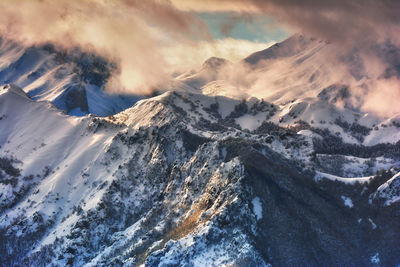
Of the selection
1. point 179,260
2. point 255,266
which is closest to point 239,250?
point 255,266

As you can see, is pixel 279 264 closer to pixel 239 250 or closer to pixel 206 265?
pixel 239 250

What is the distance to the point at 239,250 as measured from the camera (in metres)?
196

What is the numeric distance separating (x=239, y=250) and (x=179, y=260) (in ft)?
86.5

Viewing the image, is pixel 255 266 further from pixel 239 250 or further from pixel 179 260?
pixel 179 260

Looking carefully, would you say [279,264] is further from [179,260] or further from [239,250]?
[179,260]

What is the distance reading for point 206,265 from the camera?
633ft

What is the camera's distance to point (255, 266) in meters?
192

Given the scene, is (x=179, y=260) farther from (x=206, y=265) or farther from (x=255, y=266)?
(x=255, y=266)

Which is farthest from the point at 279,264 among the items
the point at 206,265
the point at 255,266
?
the point at 206,265

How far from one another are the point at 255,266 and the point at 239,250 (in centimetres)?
941

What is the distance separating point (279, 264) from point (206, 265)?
31.6 meters

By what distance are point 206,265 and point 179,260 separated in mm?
13286
